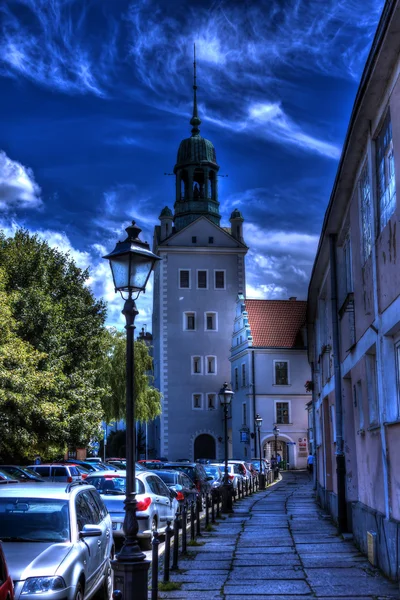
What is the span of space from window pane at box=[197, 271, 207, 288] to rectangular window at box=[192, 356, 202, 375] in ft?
21.8

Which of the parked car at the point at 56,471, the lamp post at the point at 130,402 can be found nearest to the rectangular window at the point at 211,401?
the parked car at the point at 56,471

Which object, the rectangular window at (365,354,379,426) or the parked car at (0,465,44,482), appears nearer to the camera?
the rectangular window at (365,354,379,426)

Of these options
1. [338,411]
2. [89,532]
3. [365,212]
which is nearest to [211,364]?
[338,411]

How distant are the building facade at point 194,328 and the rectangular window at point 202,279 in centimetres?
5

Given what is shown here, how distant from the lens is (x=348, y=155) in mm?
14375

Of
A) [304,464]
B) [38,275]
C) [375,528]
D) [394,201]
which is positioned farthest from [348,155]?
[304,464]

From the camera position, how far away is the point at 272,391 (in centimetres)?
6456

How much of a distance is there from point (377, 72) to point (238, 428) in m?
58.0

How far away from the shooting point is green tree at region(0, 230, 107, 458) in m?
33.6

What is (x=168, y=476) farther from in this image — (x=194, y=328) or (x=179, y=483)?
(x=194, y=328)

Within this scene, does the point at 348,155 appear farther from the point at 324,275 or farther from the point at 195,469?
the point at 195,469

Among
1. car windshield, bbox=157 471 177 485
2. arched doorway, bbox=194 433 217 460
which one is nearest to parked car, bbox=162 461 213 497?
car windshield, bbox=157 471 177 485

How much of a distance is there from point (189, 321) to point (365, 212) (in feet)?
190

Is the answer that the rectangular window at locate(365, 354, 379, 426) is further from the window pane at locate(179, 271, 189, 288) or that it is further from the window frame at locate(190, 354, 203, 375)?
the window pane at locate(179, 271, 189, 288)
